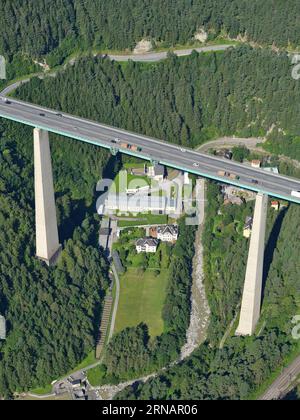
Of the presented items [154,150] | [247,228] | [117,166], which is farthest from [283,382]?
[117,166]

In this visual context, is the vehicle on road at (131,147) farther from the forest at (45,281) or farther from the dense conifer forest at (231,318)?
the dense conifer forest at (231,318)

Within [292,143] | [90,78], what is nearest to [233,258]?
[292,143]

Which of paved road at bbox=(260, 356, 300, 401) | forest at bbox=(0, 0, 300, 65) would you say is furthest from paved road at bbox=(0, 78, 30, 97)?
paved road at bbox=(260, 356, 300, 401)

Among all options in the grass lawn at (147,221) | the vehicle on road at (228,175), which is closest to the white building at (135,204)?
the grass lawn at (147,221)

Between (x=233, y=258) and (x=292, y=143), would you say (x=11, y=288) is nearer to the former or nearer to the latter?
(x=233, y=258)

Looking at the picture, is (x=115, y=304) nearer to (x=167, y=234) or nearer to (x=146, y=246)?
(x=146, y=246)

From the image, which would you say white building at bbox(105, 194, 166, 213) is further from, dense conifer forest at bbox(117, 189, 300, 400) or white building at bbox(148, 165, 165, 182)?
dense conifer forest at bbox(117, 189, 300, 400)
